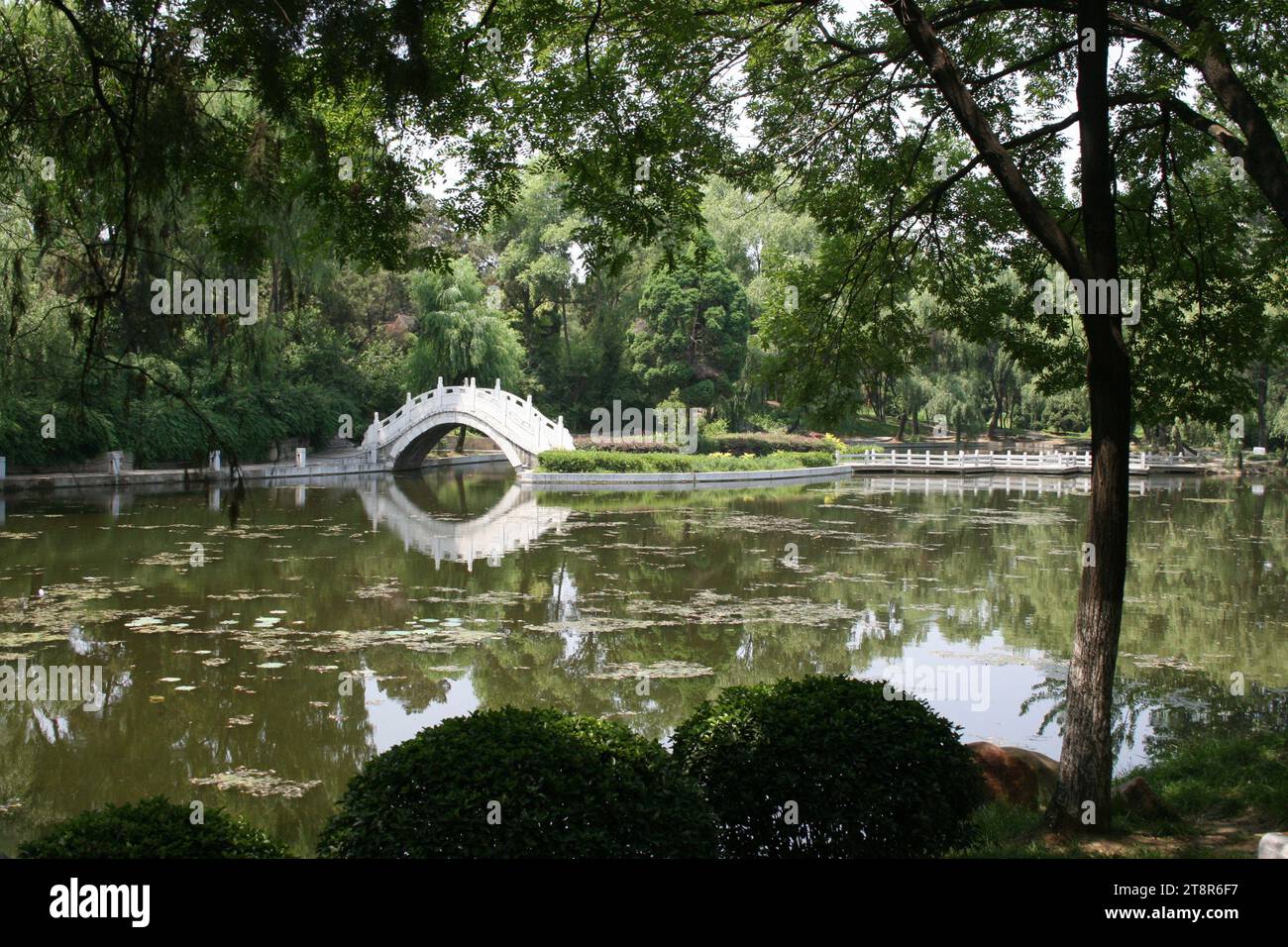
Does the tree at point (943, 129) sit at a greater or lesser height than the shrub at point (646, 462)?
greater

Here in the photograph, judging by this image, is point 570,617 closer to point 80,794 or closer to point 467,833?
point 80,794

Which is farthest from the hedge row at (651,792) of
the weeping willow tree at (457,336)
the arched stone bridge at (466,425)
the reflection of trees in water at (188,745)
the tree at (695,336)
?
the tree at (695,336)

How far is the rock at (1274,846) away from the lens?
2.98 metres

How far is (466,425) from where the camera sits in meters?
30.1

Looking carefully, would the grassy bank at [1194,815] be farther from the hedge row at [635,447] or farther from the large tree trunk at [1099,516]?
the hedge row at [635,447]

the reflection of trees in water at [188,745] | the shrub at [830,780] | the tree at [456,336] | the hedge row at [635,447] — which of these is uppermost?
the tree at [456,336]

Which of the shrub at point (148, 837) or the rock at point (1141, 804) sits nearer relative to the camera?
the shrub at point (148, 837)

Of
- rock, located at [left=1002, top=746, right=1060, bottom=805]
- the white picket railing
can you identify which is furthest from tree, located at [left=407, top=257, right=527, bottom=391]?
rock, located at [left=1002, top=746, right=1060, bottom=805]

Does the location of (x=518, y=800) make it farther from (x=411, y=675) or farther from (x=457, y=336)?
(x=457, y=336)

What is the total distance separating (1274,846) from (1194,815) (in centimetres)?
231

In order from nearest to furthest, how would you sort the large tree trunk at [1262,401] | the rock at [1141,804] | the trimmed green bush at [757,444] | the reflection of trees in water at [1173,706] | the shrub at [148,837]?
the shrub at [148,837] < the rock at [1141,804] < the reflection of trees in water at [1173,706] < the large tree trunk at [1262,401] < the trimmed green bush at [757,444]

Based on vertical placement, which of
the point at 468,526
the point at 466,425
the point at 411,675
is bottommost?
the point at 411,675

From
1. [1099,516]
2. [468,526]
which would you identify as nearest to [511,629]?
[1099,516]

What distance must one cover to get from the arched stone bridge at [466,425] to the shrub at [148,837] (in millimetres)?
25200
